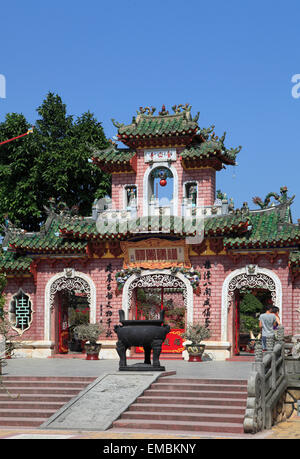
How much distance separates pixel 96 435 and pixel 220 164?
500 inches

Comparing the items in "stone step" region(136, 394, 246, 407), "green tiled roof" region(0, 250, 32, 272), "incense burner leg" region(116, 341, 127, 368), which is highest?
"green tiled roof" region(0, 250, 32, 272)

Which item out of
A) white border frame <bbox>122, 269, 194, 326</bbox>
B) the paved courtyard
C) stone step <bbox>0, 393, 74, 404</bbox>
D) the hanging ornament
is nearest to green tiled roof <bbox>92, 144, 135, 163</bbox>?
the hanging ornament

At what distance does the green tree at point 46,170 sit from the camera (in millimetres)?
30922

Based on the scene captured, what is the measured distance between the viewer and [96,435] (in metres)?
12.2

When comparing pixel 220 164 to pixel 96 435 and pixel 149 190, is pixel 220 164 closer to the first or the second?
pixel 149 190

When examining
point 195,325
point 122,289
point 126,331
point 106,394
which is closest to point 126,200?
point 122,289

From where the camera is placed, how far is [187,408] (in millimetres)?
13789

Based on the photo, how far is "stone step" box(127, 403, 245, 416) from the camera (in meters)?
13.6

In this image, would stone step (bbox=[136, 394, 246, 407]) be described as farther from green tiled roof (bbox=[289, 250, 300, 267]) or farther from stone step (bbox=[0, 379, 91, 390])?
green tiled roof (bbox=[289, 250, 300, 267])

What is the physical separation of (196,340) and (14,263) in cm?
632

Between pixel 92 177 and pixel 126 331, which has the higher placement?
pixel 92 177

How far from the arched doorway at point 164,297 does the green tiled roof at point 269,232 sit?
6.67ft

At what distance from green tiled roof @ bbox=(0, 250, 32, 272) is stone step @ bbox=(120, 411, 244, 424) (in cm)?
1062

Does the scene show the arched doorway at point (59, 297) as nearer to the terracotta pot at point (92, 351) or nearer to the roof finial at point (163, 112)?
the terracotta pot at point (92, 351)
